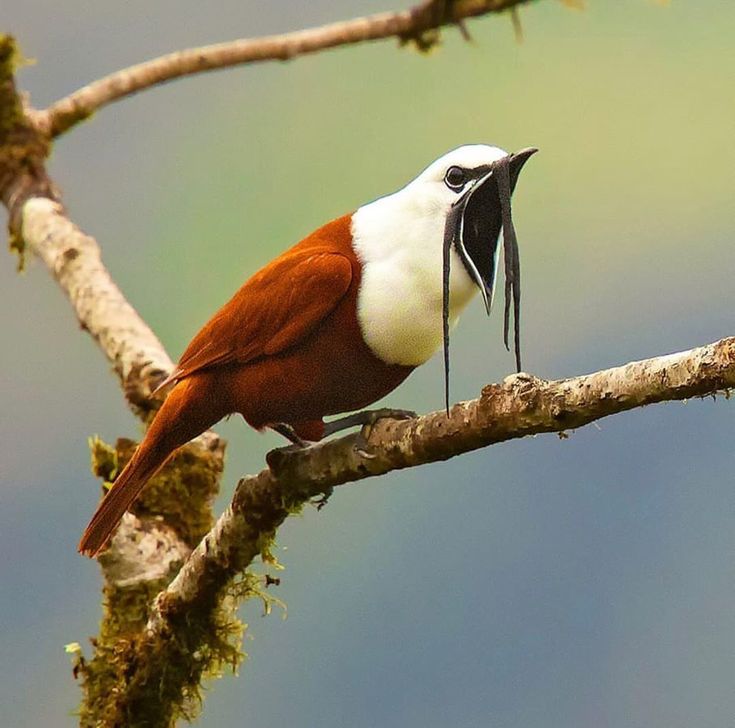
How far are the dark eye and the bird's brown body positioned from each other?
0.24 metres

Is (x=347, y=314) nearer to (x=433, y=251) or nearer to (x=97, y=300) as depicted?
(x=433, y=251)

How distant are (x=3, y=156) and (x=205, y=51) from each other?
2.18 ft

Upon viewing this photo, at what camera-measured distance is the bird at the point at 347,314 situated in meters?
1.96

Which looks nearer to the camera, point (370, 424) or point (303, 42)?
point (370, 424)

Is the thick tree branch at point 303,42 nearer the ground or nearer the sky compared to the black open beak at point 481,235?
nearer the sky

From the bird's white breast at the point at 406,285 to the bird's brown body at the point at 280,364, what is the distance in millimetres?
37

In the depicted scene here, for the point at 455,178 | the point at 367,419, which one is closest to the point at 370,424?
the point at 367,419

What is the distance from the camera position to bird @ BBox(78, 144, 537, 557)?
1963 millimetres

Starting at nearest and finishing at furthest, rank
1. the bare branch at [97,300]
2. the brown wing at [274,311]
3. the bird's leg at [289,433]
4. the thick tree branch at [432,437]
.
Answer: the thick tree branch at [432,437] < the brown wing at [274,311] < the bird's leg at [289,433] < the bare branch at [97,300]

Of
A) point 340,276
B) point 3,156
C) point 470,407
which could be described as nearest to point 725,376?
point 470,407

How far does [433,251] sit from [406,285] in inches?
2.9

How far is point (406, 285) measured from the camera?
2.00m

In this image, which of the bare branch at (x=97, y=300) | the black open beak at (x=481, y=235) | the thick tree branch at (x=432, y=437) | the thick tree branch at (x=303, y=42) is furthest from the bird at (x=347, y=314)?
the thick tree branch at (x=303, y=42)

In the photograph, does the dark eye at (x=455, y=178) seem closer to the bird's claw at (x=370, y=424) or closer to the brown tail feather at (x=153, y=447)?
the bird's claw at (x=370, y=424)
